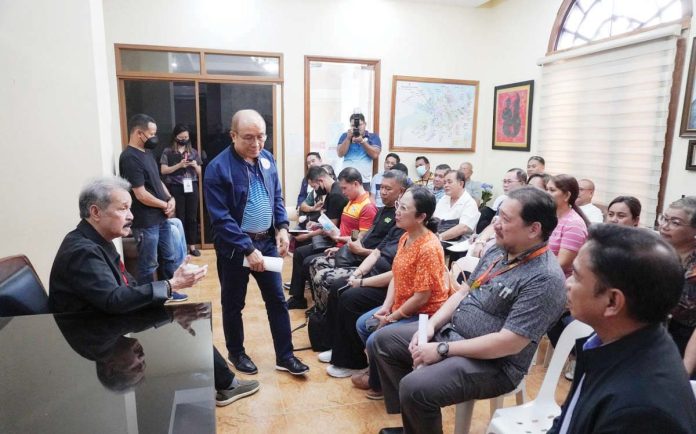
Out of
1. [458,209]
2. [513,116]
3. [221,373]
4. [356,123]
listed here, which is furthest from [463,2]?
[221,373]

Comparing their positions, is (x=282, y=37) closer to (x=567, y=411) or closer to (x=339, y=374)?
(x=339, y=374)

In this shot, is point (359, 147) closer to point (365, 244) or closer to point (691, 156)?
point (365, 244)

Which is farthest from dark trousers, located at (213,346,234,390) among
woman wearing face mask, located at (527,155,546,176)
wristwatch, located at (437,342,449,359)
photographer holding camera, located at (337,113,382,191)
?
woman wearing face mask, located at (527,155,546,176)

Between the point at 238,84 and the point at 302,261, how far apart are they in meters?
2.62

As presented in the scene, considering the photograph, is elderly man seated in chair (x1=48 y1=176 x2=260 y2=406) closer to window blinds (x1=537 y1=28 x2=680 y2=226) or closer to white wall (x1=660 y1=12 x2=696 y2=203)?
white wall (x1=660 y1=12 x2=696 y2=203)

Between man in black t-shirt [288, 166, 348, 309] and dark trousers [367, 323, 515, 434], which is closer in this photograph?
dark trousers [367, 323, 515, 434]

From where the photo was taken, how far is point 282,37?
5.13 m

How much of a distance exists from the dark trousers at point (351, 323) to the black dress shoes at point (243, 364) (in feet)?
1.49

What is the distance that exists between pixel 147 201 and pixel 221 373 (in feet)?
5.11

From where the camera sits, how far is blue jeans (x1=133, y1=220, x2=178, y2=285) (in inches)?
129

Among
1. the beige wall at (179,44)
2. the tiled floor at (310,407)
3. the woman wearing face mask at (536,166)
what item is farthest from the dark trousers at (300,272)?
the woman wearing face mask at (536,166)

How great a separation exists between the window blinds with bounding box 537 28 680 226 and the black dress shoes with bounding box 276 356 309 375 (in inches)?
123

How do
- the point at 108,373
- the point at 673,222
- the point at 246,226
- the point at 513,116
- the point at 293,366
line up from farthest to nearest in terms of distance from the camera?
the point at 513,116
the point at 293,366
the point at 246,226
the point at 673,222
the point at 108,373

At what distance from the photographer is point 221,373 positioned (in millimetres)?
2127
